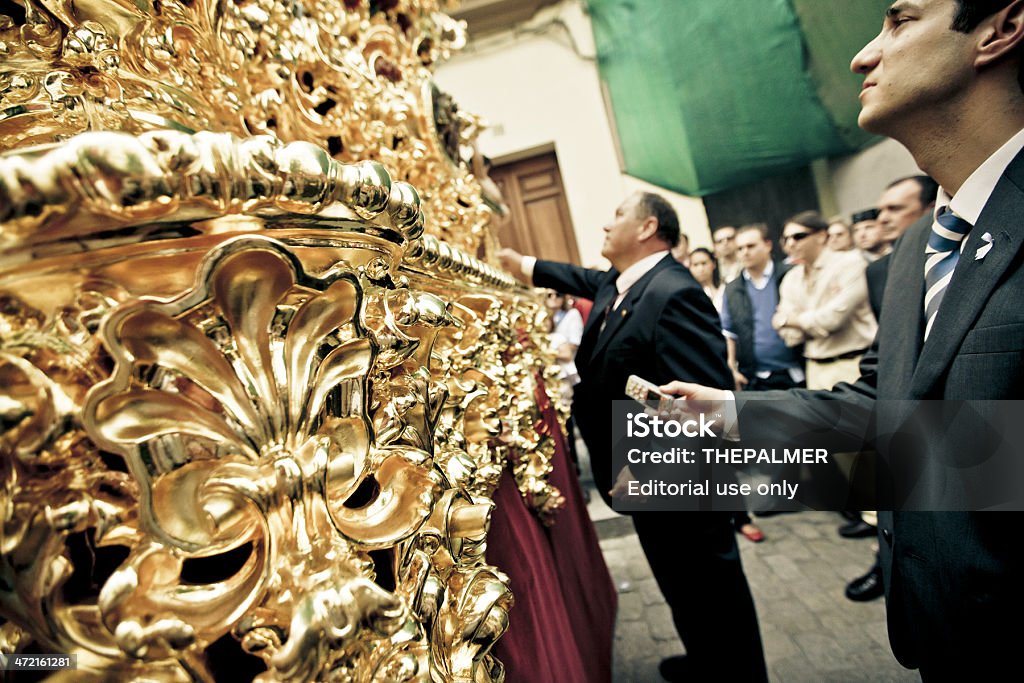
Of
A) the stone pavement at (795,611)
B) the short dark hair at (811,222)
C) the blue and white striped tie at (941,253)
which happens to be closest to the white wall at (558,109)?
the short dark hair at (811,222)

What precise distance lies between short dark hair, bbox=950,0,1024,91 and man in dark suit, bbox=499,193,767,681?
2.70ft

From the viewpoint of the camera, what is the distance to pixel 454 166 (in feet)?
4.06

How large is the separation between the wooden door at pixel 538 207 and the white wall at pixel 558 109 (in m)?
0.21

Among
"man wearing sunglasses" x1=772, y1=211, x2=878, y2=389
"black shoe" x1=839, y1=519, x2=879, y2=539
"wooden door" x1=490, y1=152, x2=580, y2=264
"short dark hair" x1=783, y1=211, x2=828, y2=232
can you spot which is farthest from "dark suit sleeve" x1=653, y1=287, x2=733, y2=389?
"wooden door" x1=490, y1=152, x2=580, y2=264

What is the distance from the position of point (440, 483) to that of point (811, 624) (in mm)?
2070

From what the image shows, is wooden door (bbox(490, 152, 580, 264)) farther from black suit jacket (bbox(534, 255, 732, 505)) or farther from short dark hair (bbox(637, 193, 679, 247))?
black suit jacket (bbox(534, 255, 732, 505))

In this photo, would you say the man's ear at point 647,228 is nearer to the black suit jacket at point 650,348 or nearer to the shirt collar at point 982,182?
the black suit jacket at point 650,348

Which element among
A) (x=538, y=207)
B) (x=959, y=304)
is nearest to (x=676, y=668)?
(x=959, y=304)

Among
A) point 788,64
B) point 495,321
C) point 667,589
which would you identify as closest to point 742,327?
point 788,64

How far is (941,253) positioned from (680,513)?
3.08 feet

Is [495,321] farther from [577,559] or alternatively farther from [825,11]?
[825,11]

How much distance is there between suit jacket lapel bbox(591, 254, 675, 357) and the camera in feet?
5.23

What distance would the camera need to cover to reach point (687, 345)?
1.47m

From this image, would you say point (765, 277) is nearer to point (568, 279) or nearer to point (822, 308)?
point (822, 308)
